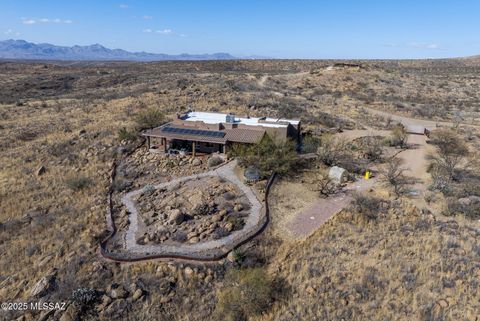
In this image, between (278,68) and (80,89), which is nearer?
(80,89)

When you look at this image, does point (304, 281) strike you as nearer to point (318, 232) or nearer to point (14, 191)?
point (318, 232)

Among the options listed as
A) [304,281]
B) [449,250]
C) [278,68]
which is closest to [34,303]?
[304,281]

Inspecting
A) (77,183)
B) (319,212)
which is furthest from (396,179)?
(77,183)

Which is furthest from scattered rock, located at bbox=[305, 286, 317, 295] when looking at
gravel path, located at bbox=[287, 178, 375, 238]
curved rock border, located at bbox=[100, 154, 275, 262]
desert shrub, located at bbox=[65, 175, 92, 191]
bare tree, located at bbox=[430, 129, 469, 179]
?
desert shrub, located at bbox=[65, 175, 92, 191]

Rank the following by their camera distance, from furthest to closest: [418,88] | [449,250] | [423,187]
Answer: [418,88], [423,187], [449,250]

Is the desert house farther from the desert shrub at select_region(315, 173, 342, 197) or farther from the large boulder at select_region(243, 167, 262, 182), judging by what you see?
the desert shrub at select_region(315, 173, 342, 197)

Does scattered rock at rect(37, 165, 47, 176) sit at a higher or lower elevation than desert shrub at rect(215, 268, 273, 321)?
higher
